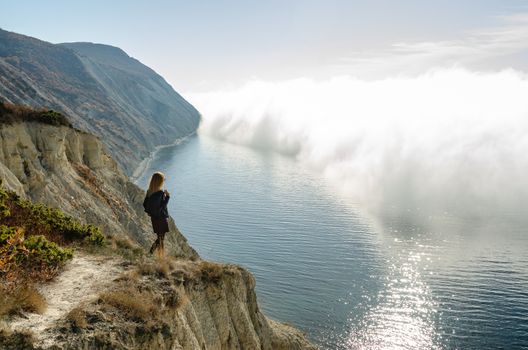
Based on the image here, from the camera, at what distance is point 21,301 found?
34.2 ft

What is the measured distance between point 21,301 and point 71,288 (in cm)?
232

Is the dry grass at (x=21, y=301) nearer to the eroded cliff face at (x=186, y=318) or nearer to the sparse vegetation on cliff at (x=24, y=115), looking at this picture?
the eroded cliff face at (x=186, y=318)

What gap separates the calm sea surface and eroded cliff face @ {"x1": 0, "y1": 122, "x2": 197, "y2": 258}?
2452 cm

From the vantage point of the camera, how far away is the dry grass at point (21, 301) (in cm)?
998

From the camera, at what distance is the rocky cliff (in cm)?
1027

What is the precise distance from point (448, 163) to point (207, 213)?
118754mm

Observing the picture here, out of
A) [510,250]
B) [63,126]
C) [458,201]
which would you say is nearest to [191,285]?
[63,126]

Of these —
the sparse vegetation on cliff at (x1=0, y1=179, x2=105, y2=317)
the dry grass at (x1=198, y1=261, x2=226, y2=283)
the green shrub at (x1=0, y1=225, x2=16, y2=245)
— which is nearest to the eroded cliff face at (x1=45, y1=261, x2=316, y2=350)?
the dry grass at (x1=198, y1=261, x2=226, y2=283)

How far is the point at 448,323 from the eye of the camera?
59438 millimetres

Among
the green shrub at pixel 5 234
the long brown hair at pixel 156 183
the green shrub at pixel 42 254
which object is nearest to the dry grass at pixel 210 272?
the long brown hair at pixel 156 183

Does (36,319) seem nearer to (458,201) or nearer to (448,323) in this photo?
(448,323)

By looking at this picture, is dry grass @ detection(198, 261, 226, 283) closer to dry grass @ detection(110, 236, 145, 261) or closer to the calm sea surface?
dry grass @ detection(110, 236, 145, 261)

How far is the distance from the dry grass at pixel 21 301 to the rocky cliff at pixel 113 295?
222 millimetres

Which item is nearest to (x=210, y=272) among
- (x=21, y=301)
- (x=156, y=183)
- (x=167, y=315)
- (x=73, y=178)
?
(x=156, y=183)
